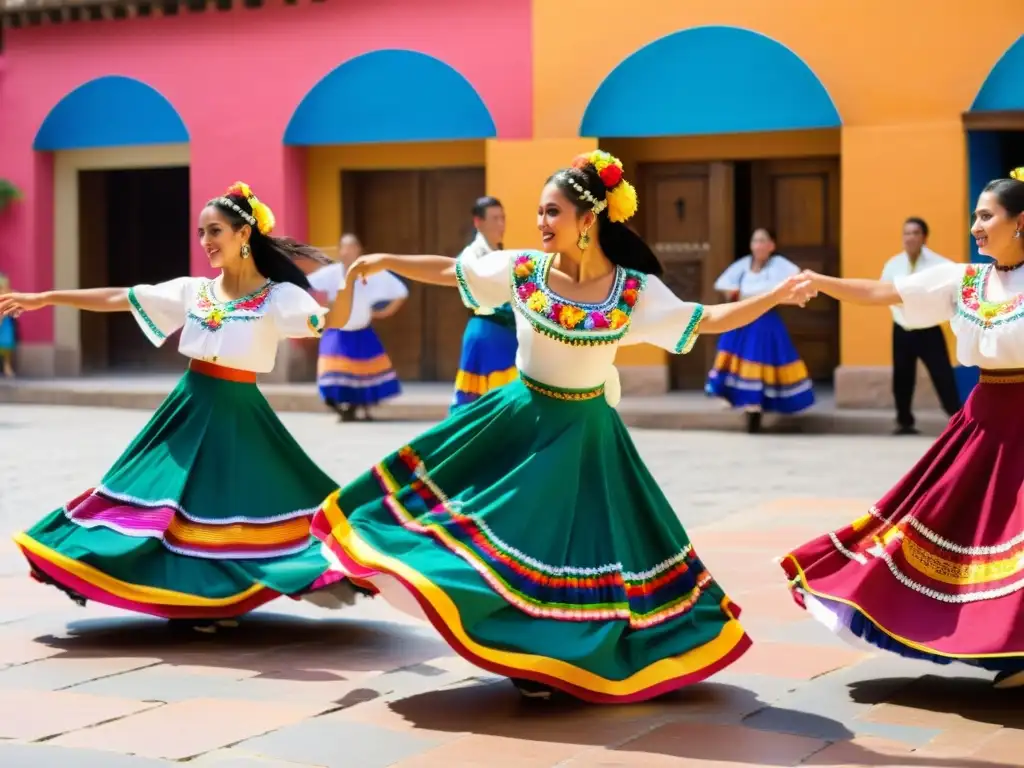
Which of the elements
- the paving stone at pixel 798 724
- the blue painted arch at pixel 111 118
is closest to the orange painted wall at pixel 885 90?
the blue painted arch at pixel 111 118

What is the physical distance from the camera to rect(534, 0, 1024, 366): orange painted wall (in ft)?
48.6

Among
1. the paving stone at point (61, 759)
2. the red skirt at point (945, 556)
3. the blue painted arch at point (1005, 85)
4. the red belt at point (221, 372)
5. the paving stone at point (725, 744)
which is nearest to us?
the paving stone at point (61, 759)

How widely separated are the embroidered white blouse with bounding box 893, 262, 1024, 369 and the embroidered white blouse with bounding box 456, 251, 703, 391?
2.28 feet

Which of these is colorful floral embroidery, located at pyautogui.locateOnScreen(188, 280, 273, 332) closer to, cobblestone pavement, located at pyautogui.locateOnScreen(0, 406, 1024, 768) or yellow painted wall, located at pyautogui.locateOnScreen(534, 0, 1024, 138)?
cobblestone pavement, located at pyautogui.locateOnScreen(0, 406, 1024, 768)

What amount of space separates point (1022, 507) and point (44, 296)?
3.32 meters

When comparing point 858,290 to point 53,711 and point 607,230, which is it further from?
point 53,711

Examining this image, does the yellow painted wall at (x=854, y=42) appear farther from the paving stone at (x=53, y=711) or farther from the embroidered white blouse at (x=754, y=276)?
the paving stone at (x=53, y=711)

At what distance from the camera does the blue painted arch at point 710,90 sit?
15.5m

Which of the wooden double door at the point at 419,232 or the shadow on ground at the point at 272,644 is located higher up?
the wooden double door at the point at 419,232

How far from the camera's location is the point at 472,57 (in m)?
17.1

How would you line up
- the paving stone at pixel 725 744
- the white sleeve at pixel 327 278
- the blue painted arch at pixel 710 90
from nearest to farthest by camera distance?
the paving stone at pixel 725 744 → the white sleeve at pixel 327 278 → the blue painted arch at pixel 710 90

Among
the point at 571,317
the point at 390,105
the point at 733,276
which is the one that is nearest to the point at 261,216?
the point at 571,317

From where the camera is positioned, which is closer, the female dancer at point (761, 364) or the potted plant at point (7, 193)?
the female dancer at point (761, 364)

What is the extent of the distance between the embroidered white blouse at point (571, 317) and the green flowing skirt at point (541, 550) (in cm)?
8
